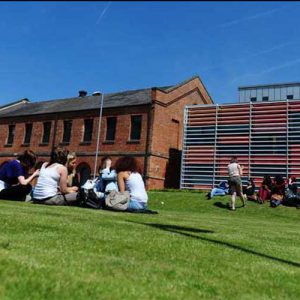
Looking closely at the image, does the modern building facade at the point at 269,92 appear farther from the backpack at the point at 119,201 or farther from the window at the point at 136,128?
the backpack at the point at 119,201

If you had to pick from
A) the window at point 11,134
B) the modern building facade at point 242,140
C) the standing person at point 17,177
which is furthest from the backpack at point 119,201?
the window at point 11,134

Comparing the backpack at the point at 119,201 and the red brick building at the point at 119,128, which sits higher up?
the red brick building at the point at 119,128

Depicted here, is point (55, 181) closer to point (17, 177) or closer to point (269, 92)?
point (17, 177)

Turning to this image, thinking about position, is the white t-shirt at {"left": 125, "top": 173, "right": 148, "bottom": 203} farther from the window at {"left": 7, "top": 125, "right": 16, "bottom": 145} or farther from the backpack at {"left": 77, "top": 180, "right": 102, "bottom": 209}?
the window at {"left": 7, "top": 125, "right": 16, "bottom": 145}

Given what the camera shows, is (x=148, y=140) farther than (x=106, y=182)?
Yes

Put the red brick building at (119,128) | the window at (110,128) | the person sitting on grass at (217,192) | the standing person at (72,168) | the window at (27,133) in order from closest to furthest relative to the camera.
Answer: the standing person at (72,168)
the person sitting on grass at (217,192)
the red brick building at (119,128)
the window at (110,128)
the window at (27,133)

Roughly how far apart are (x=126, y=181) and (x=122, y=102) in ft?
89.6

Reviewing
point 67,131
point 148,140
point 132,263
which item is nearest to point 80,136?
point 67,131

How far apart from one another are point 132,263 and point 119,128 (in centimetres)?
3214

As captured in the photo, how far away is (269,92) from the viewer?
156ft

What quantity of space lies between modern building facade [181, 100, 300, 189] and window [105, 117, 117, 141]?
7.38m

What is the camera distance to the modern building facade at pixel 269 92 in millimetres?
45594

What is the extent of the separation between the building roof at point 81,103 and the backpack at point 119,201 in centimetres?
2474

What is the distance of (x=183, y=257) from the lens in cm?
521
